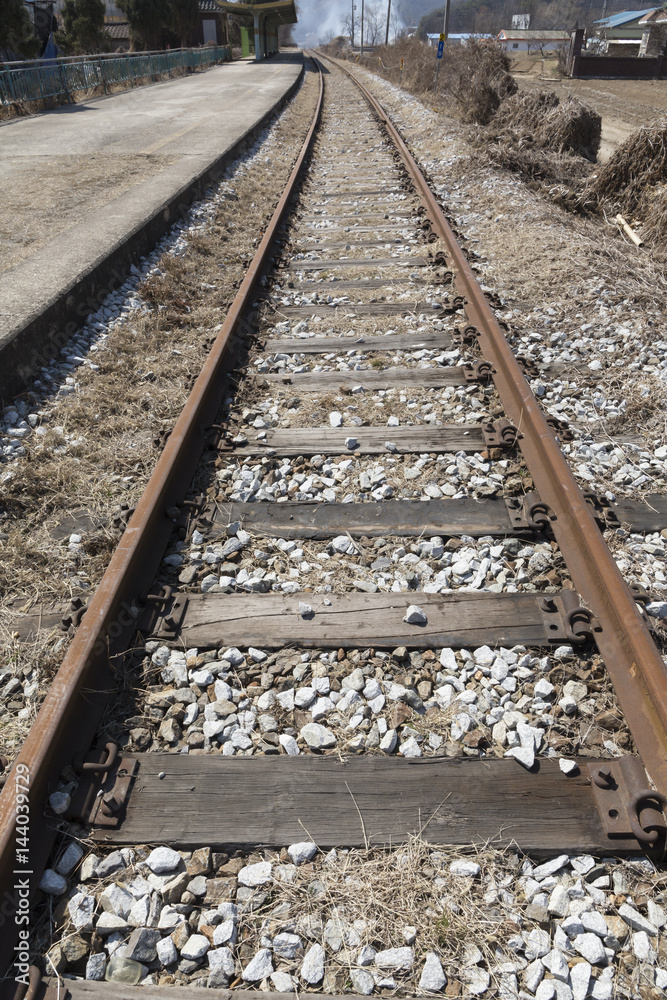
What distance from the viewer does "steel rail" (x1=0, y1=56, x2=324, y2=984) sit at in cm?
181

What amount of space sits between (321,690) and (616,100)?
36063mm

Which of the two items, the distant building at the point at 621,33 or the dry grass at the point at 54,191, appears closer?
the dry grass at the point at 54,191

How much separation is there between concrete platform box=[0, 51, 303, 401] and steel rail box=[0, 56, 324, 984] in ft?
5.05

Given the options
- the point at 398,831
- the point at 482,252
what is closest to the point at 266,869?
the point at 398,831

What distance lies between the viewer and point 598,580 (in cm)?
257

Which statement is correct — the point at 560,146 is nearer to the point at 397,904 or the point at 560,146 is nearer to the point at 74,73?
the point at 397,904

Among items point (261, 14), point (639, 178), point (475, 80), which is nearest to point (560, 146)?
point (639, 178)

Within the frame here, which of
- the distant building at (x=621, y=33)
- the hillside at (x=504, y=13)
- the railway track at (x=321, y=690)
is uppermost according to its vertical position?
the hillside at (x=504, y=13)

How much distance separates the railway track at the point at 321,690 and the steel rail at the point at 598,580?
0.01m

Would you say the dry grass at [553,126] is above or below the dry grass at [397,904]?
above

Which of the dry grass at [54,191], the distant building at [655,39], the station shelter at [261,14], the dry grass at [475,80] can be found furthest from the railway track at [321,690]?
the distant building at [655,39]

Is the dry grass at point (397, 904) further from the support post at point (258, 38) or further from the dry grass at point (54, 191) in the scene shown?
the support post at point (258, 38)

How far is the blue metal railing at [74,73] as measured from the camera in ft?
50.9

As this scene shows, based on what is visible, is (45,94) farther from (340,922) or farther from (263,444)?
(340,922)
